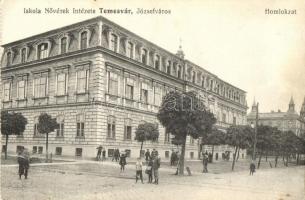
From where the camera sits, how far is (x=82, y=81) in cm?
3425

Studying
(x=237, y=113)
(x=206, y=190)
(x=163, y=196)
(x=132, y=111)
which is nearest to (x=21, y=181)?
(x=163, y=196)

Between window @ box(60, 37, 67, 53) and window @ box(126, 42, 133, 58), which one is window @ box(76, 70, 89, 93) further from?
window @ box(126, 42, 133, 58)

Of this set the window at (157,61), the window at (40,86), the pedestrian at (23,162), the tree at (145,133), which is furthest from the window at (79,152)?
the pedestrian at (23,162)

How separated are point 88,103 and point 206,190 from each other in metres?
18.2

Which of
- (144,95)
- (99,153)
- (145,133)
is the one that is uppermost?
(144,95)

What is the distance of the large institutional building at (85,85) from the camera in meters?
33.1

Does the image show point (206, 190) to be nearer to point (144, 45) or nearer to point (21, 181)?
point (21, 181)

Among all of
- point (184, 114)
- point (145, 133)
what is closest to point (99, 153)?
point (145, 133)

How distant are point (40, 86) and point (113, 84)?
7.65 metres

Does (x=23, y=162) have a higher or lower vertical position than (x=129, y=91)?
lower

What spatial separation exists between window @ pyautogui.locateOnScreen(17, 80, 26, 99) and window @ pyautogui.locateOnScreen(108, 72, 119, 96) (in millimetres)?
9954

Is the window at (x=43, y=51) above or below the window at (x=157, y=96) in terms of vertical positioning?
above

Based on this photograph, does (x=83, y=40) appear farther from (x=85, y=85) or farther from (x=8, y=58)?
(x=8, y=58)

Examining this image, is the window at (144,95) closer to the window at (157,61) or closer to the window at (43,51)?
the window at (157,61)
